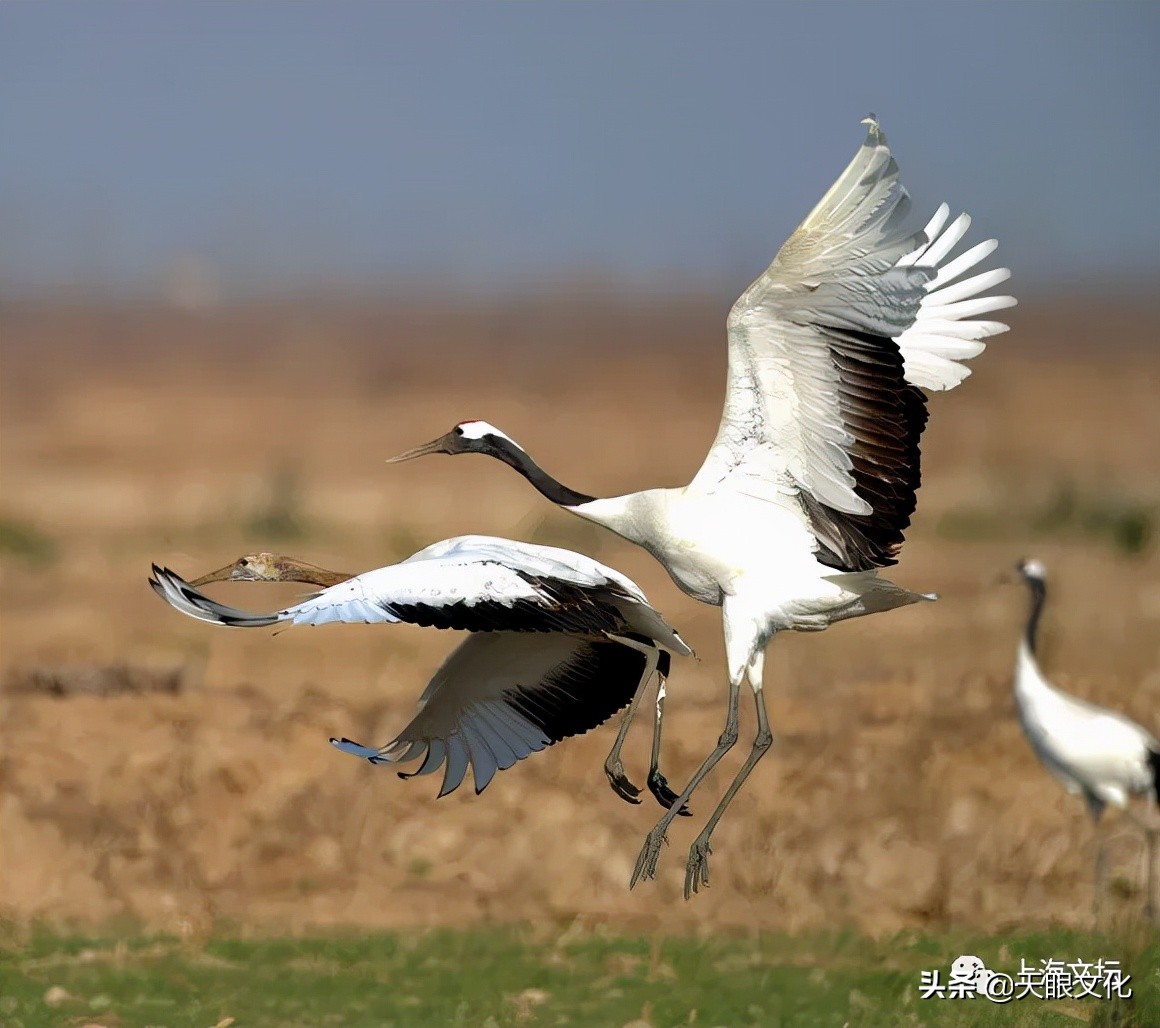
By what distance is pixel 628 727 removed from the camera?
18.1ft

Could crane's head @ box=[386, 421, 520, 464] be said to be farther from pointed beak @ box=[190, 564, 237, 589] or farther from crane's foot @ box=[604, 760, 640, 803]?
crane's foot @ box=[604, 760, 640, 803]

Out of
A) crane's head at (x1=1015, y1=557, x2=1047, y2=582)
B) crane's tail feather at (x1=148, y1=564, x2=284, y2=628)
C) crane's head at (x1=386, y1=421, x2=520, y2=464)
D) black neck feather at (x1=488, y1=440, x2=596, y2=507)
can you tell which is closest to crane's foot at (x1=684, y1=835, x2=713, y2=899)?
black neck feather at (x1=488, y1=440, x2=596, y2=507)

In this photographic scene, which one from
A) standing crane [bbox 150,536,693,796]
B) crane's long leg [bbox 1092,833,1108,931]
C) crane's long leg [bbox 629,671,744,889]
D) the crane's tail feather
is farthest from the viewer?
crane's long leg [bbox 1092,833,1108,931]

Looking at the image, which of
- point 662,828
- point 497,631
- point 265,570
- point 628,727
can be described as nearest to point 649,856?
point 662,828

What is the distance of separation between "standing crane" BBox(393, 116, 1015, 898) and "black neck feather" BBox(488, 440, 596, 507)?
48mm

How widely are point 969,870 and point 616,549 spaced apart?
16.4ft

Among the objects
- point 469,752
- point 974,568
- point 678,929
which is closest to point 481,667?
point 469,752

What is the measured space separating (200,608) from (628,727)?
141cm

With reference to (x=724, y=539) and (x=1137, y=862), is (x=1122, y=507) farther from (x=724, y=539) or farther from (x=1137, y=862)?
(x=724, y=539)

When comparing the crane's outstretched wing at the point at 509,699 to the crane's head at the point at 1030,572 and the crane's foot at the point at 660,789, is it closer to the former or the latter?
the crane's foot at the point at 660,789

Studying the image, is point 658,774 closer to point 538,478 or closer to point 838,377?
point 538,478

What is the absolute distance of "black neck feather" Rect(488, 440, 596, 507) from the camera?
217 inches

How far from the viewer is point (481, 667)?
19.0 feet

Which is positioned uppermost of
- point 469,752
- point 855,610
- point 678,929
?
point 855,610
